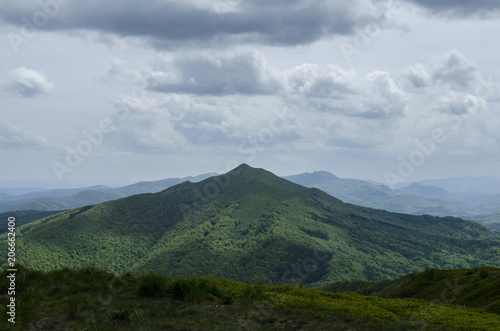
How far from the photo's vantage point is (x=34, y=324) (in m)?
16.7

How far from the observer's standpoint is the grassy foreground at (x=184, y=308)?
17578 millimetres

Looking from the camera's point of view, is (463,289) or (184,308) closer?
(184,308)

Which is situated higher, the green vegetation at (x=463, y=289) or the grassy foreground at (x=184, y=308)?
the grassy foreground at (x=184, y=308)

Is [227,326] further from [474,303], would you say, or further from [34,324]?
[474,303]

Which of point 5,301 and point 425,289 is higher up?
point 5,301

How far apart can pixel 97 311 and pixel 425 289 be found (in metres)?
45.4

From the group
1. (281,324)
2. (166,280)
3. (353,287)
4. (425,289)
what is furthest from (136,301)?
(353,287)

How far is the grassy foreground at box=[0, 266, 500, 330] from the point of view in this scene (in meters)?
17.6

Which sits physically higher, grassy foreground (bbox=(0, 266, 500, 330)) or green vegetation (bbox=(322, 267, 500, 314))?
grassy foreground (bbox=(0, 266, 500, 330))

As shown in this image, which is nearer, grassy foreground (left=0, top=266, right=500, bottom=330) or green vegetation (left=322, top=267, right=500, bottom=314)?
grassy foreground (left=0, top=266, right=500, bottom=330)

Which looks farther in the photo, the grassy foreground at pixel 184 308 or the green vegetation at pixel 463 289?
the green vegetation at pixel 463 289

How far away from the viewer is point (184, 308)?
66.5 ft

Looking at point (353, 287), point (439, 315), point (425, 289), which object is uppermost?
point (439, 315)

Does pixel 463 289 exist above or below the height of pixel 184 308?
below
